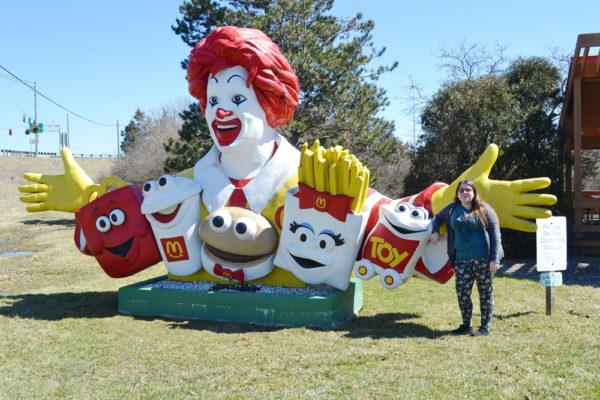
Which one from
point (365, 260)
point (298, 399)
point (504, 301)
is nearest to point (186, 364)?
point (298, 399)

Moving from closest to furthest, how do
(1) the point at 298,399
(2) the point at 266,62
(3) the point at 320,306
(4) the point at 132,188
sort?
(1) the point at 298,399 → (3) the point at 320,306 → (2) the point at 266,62 → (4) the point at 132,188

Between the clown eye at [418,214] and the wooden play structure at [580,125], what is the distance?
6.29m

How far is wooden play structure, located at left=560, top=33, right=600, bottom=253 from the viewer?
11164 mm

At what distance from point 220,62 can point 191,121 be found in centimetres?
1039

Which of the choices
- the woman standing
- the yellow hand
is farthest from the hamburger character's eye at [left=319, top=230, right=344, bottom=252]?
the yellow hand

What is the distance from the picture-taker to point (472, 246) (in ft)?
18.4

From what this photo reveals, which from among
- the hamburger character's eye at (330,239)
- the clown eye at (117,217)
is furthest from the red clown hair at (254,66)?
the clown eye at (117,217)

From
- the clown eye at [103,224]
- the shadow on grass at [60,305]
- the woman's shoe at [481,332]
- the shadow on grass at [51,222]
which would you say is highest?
the clown eye at [103,224]

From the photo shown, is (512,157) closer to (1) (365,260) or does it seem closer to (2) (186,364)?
(1) (365,260)

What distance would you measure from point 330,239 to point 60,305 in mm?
3885

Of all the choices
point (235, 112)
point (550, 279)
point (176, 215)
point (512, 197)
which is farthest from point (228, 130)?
point (550, 279)

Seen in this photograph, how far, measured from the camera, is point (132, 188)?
24.1ft

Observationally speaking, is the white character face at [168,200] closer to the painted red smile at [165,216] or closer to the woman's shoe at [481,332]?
the painted red smile at [165,216]

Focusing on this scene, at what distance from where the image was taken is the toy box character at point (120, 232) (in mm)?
7215
